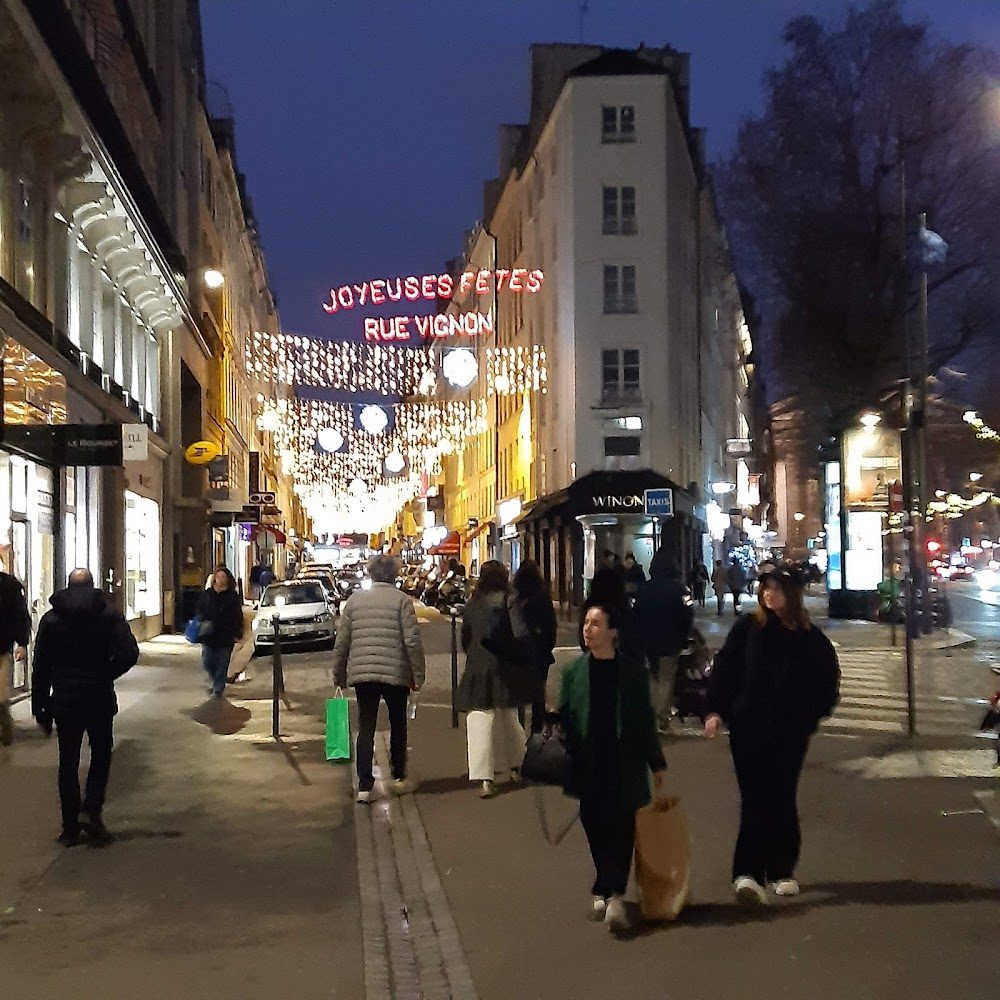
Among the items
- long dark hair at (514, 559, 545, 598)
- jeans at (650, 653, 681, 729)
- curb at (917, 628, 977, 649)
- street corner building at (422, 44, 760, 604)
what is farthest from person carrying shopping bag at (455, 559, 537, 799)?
street corner building at (422, 44, 760, 604)

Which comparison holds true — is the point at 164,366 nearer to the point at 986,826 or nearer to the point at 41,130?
the point at 41,130

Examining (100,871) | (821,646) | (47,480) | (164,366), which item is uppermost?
(164,366)

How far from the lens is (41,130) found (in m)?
19.2

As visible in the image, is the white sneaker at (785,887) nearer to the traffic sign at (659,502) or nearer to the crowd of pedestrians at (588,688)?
the crowd of pedestrians at (588,688)

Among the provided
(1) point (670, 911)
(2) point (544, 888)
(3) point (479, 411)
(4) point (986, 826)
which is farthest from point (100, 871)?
(3) point (479, 411)

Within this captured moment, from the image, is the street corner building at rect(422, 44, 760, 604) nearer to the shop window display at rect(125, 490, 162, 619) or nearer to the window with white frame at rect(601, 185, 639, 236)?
the window with white frame at rect(601, 185, 639, 236)

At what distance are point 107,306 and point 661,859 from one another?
2234 centimetres

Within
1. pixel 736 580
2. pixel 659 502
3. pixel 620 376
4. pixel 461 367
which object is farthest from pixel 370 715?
pixel 620 376

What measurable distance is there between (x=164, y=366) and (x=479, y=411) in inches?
1184

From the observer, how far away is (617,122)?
145 ft

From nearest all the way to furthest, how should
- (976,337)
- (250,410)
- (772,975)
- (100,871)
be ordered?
(772,975) < (100,871) < (976,337) < (250,410)

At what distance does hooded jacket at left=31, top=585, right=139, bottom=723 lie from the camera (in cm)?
904

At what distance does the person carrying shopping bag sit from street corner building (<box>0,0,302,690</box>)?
6957mm

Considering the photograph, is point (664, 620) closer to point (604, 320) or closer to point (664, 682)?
point (664, 682)
